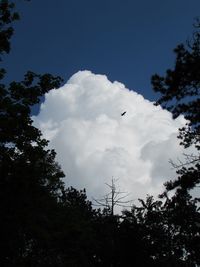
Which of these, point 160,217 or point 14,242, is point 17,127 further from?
point 160,217

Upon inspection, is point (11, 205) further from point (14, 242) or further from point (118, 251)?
point (118, 251)

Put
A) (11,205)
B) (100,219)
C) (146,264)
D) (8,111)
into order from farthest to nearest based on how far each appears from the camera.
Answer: (100,219) < (146,264) < (11,205) < (8,111)

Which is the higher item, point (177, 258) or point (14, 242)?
point (177, 258)

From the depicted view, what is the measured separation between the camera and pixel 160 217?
54438 millimetres

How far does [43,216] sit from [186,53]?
30.3 feet

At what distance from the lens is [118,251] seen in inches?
1953

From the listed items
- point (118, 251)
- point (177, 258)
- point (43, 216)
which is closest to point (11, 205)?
point (43, 216)

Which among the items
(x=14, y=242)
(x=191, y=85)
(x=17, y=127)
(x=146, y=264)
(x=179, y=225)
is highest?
(x=179, y=225)

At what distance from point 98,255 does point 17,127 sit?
3879 cm

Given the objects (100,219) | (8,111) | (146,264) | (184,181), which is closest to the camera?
(8,111)

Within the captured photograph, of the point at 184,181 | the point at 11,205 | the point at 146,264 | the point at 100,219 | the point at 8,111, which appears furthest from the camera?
the point at 100,219

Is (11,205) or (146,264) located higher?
(146,264)

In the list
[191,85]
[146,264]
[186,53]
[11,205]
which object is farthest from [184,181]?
[146,264]

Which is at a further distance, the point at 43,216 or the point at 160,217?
the point at 160,217
